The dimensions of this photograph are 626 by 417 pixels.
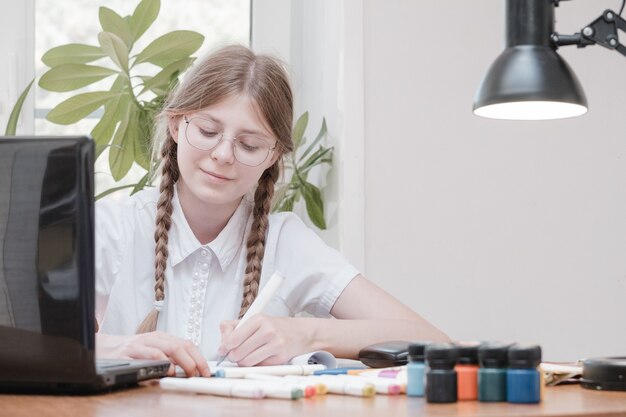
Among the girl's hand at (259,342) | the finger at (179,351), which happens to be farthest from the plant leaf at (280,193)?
the finger at (179,351)

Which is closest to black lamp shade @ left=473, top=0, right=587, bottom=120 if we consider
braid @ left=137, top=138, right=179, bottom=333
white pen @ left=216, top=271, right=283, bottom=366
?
white pen @ left=216, top=271, right=283, bottom=366

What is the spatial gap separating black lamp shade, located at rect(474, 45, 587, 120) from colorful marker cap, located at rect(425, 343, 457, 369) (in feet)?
1.67

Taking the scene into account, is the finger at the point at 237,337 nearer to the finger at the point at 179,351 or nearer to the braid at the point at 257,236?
the finger at the point at 179,351

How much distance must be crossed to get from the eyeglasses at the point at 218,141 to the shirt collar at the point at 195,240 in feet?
0.57

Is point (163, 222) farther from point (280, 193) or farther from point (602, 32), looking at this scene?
point (602, 32)

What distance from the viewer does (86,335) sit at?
3.02 ft

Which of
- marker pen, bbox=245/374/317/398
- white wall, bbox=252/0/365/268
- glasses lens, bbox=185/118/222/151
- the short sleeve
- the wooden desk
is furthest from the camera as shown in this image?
white wall, bbox=252/0/365/268

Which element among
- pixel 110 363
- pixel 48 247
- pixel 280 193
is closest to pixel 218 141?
pixel 280 193

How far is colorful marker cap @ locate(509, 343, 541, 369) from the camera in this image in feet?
2.76

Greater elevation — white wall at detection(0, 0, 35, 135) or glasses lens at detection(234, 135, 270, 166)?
white wall at detection(0, 0, 35, 135)

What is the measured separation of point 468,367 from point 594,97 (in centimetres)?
181

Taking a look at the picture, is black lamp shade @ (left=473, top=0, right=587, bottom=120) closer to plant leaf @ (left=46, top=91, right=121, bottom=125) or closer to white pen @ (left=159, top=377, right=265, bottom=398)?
white pen @ (left=159, top=377, right=265, bottom=398)

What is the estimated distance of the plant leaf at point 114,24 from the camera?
88.3 inches

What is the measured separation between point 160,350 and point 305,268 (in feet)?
2.45
